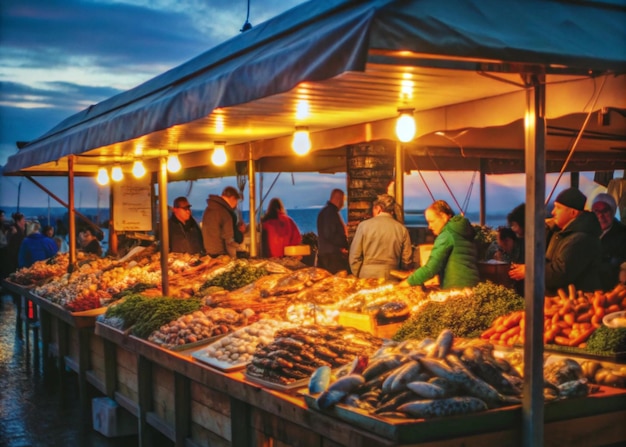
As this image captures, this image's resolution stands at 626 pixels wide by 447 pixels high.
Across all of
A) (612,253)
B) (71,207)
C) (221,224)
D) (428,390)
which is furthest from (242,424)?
(71,207)

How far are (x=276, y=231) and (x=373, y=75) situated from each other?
316 inches

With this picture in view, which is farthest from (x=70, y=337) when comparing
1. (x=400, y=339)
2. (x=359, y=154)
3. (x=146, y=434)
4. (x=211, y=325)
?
(x=400, y=339)

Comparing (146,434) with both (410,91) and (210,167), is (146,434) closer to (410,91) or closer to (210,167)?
(410,91)

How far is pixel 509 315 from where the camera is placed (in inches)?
220

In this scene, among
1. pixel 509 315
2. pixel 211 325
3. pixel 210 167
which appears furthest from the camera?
pixel 210 167

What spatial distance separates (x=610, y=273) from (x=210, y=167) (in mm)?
8477

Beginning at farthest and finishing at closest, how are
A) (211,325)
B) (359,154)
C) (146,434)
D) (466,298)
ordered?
(359,154), (146,434), (211,325), (466,298)

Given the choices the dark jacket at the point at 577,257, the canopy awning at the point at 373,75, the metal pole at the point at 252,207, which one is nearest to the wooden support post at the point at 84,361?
the canopy awning at the point at 373,75

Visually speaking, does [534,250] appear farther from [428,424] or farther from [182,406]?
[182,406]

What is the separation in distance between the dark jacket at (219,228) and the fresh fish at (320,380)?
24.1 feet

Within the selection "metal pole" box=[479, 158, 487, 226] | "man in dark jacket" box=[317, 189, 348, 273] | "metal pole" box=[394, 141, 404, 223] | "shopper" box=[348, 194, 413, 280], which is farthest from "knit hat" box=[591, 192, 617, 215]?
"metal pole" box=[479, 158, 487, 226]

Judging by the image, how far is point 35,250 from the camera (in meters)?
15.6

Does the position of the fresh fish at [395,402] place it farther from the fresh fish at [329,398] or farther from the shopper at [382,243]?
the shopper at [382,243]

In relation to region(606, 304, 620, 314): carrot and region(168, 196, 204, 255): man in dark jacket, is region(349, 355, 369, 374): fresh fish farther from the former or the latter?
region(168, 196, 204, 255): man in dark jacket
